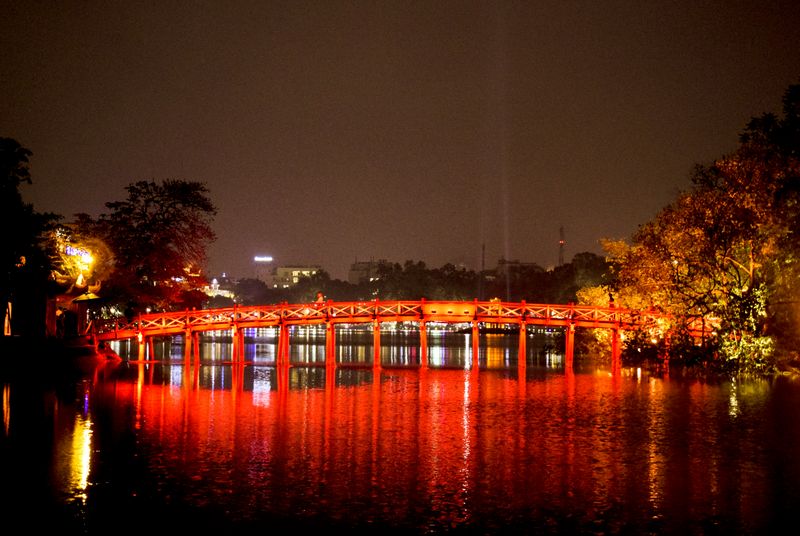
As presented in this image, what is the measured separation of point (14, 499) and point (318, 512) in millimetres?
5608

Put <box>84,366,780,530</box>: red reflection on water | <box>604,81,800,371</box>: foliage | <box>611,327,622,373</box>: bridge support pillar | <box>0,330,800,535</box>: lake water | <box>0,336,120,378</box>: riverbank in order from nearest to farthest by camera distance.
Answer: <box>0,330,800,535</box>: lake water → <box>84,366,780,530</box>: red reflection on water → <box>604,81,800,371</box>: foliage → <box>0,336,120,378</box>: riverbank → <box>611,327,622,373</box>: bridge support pillar

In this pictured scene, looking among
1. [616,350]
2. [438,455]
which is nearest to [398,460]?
[438,455]

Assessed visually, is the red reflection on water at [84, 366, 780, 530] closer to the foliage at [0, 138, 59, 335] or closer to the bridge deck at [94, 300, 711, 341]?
the foliage at [0, 138, 59, 335]

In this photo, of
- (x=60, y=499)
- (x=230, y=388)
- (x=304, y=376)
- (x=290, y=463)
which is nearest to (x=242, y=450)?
(x=290, y=463)

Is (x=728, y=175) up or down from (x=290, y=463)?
up

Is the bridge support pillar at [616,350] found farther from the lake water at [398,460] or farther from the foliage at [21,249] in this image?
the foliage at [21,249]

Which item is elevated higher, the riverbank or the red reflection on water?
the riverbank

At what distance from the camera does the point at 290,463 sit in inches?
790

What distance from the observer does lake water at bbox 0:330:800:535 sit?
613 inches

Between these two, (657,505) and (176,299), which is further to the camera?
(176,299)

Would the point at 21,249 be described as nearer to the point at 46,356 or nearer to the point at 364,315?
Answer: the point at 46,356

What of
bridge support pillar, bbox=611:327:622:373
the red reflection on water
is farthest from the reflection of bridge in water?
the red reflection on water

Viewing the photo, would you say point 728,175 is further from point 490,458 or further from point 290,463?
point 290,463

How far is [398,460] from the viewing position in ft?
67.6
